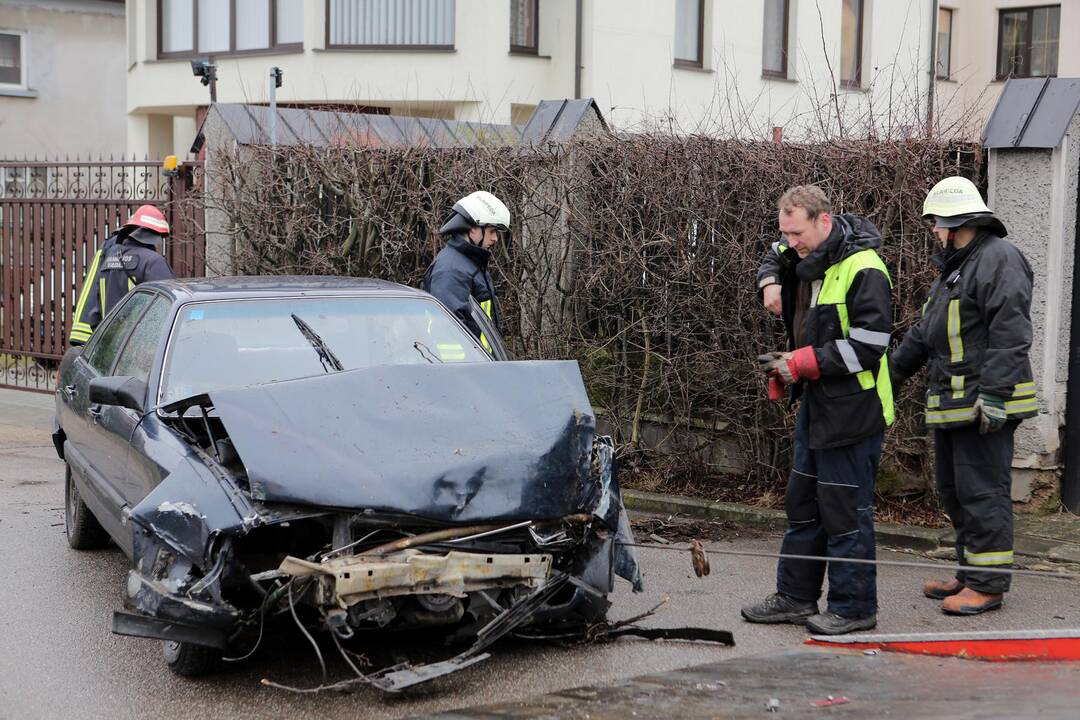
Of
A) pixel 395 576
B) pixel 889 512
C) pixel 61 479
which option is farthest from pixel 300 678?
pixel 61 479

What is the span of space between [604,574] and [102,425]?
261cm

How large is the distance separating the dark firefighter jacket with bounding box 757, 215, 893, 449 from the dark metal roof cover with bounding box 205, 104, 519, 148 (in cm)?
545

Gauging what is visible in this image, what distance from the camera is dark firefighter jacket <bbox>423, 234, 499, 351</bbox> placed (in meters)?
7.02

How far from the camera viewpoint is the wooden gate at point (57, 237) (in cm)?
1188

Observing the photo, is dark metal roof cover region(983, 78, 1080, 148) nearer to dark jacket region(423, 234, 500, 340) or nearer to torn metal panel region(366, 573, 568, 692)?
dark jacket region(423, 234, 500, 340)

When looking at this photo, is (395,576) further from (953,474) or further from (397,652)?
(953,474)

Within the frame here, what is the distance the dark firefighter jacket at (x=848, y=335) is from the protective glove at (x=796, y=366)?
0.10 feet

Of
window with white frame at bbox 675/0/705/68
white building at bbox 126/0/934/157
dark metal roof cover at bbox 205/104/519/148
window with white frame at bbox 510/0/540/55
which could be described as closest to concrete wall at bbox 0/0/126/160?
white building at bbox 126/0/934/157

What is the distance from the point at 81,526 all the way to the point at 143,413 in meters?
1.90

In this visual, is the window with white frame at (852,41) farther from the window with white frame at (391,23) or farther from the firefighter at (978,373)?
the firefighter at (978,373)

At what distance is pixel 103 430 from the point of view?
598cm

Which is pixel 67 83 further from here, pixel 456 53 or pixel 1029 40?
pixel 1029 40

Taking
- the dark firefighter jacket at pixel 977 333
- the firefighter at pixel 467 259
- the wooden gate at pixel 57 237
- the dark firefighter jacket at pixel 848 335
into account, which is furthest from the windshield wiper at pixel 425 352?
the wooden gate at pixel 57 237

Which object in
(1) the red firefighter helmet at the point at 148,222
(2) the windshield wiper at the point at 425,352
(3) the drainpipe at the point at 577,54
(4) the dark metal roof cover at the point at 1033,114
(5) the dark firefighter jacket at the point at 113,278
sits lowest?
(2) the windshield wiper at the point at 425,352
